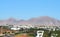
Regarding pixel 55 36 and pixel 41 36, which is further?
pixel 55 36

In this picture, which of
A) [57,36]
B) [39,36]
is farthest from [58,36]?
[39,36]

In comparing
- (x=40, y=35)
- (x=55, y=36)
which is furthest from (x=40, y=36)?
(x=55, y=36)

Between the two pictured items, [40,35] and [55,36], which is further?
[55,36]

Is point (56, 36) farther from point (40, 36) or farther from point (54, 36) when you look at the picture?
point (40, 36)

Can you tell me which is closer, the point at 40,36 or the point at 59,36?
the point at 40,36

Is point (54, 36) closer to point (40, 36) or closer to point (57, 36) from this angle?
point (57, 36)

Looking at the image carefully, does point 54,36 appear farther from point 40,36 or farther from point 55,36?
point 40,36

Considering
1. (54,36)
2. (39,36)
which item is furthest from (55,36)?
(39,36)
